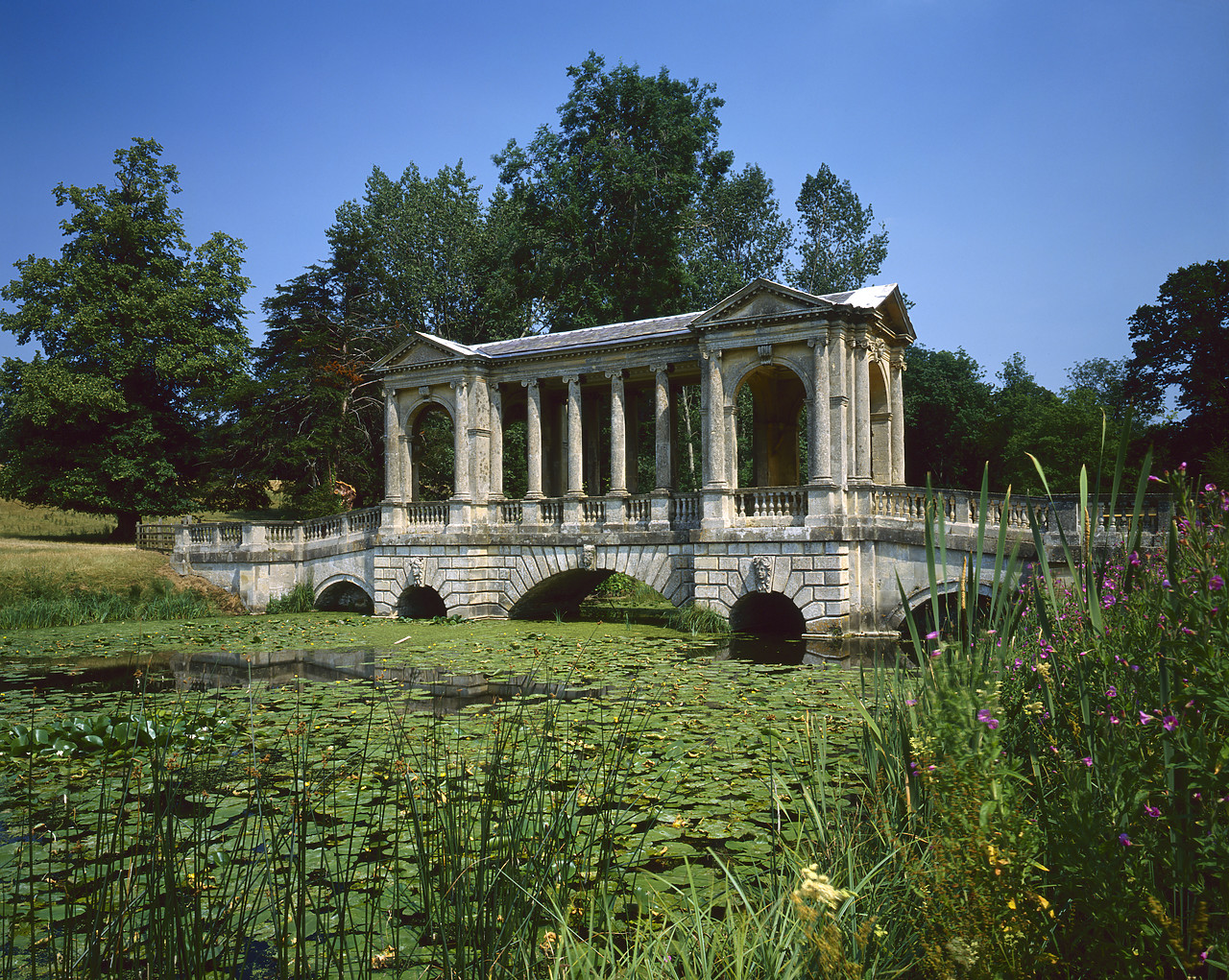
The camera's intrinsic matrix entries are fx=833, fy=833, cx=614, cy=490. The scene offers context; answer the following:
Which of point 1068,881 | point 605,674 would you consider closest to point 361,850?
point 1068,881

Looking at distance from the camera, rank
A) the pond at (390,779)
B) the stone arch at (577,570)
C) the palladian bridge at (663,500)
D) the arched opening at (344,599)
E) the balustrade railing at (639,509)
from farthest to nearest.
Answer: the arched opening at (344,599) < the balustrade railing at (639,509) < the stone arch at (577,570) < the palladian bridge at (663,500) < the pond at (390,779)

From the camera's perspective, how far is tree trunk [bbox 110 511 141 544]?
91.5 ft

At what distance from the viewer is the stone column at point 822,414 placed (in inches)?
613

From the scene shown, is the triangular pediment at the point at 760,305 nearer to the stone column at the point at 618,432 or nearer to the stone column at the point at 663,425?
the stone column at the point at 663,425

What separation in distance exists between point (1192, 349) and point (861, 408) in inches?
701

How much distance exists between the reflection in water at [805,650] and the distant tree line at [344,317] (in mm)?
14987

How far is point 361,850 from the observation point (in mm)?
4641

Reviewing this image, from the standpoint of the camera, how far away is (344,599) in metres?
22.7

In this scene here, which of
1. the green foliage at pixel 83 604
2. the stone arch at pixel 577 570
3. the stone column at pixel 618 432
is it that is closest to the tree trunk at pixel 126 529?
the green foliage at pixel 83 604

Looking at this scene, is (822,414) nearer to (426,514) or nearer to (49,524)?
(426,514)

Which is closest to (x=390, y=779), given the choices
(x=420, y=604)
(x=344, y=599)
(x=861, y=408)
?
(x=861, y=408)

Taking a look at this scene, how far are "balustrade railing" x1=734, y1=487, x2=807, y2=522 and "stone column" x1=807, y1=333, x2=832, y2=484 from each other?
0.54 m

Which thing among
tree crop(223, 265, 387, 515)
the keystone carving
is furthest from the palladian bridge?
tree crop(223, 265, 387, 515)

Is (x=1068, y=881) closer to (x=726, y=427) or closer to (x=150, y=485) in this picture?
(x=726, y=427)
